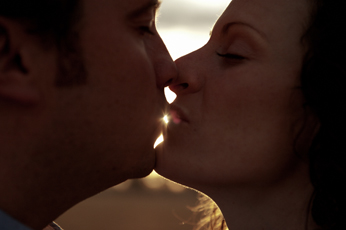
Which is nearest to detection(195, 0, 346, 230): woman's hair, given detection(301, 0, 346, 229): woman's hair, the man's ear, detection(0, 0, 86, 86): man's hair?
detection(301, 0, 346, 229): woman's hair

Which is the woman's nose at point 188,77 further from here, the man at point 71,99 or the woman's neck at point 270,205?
the woman's neck at point 270,205

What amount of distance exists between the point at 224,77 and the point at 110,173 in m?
1.04

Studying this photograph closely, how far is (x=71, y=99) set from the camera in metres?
2.25

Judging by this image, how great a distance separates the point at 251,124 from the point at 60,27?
1384mm

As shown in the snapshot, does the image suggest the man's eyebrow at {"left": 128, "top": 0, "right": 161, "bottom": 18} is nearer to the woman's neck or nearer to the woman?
the woman

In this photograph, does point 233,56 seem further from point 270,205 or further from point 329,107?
point 270,205

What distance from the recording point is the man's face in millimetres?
2287

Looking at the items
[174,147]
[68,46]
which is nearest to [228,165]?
[174,147]

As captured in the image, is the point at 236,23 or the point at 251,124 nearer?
the point at 251,124

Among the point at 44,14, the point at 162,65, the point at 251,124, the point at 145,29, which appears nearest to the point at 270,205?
the point at 251,124

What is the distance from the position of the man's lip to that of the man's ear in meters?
1.15

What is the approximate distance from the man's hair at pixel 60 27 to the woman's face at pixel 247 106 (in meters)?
0.95

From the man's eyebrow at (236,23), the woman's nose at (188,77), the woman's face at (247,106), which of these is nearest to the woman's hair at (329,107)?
the woman's face at (247,106)

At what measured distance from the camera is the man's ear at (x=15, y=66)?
202cm
